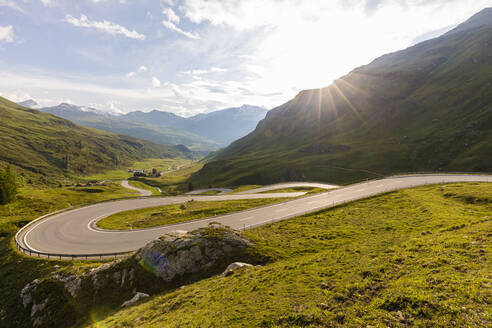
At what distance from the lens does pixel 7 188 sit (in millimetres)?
66938

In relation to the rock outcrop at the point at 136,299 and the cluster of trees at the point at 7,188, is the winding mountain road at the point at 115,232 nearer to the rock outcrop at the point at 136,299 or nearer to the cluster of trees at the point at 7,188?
the rock outcrop at the point at 136,299

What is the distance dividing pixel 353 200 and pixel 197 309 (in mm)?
39553

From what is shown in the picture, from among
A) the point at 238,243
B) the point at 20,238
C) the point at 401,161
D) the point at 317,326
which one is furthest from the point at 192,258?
the point at 401,161

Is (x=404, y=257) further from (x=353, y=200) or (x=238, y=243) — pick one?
(x=353, y=200)

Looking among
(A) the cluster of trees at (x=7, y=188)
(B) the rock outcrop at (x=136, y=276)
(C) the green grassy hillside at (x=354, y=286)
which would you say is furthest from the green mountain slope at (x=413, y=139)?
(A) the cluster of trees at (x=7, y=188)

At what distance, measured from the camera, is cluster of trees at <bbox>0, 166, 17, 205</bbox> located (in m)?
65.8

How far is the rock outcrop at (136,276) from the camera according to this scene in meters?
23.0

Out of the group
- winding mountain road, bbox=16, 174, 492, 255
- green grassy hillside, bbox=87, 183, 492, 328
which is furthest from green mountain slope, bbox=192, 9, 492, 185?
green grassy hillside, bbox=87, 183, 492, 328

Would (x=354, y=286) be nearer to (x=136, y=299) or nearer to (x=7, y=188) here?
(x=136, y=299)

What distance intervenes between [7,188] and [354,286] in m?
99.8

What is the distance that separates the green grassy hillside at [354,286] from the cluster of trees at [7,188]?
76.9 metres

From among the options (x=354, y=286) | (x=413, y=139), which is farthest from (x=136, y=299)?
(x=413, y=139)

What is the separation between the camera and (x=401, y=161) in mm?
110125

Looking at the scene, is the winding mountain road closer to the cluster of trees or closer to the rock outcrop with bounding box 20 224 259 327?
the rock outcrop with bounding box 20 224 259 327
